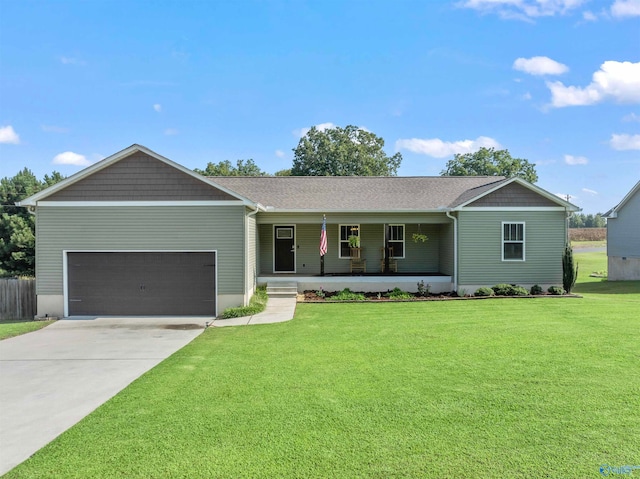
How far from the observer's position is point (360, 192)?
56.2ft

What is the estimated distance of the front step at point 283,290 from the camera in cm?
1412

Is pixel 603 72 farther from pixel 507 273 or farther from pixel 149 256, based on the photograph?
pixel 149 256

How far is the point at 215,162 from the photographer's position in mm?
44844

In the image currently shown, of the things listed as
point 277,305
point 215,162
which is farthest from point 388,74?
point 215,162

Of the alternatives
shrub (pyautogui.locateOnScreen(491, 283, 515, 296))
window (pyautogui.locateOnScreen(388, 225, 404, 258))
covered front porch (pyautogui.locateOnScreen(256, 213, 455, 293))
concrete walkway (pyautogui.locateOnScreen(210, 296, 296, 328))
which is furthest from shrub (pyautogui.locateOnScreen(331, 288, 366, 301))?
shrub (pyautogui.locateOnScreen(491, 283, 515, 296))

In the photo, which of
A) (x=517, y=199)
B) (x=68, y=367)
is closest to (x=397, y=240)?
(x=517, y=199)

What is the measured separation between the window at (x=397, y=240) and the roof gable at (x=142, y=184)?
734cm

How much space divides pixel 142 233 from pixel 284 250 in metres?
5.91

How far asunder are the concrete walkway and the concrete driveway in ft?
2.17

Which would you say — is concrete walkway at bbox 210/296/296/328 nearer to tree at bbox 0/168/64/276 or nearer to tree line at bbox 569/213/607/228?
tree at bbox 0/168/64/276

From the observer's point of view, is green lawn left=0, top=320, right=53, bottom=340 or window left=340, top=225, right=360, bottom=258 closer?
green lawn left=0, top=320, right=53, bottom=340

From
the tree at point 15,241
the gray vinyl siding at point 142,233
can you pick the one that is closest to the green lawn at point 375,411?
the gray vinyl siding at point 142,233

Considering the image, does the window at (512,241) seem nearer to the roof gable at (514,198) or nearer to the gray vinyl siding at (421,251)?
the roof gable at (514,198)

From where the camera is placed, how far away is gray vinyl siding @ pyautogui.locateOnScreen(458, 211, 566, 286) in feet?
46.4
